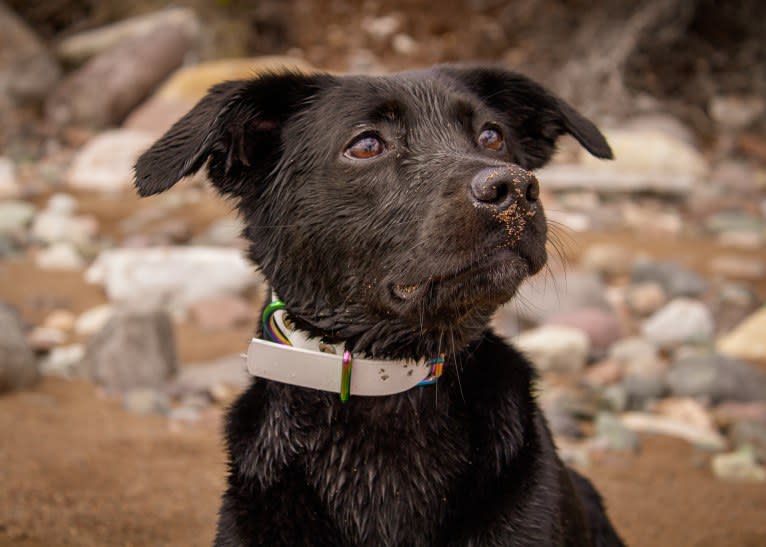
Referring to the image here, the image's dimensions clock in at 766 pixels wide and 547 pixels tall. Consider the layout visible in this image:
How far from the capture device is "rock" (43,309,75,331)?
253 inches

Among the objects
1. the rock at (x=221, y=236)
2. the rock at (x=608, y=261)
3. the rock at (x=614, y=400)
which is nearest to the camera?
the rock at (x=614, y=400)

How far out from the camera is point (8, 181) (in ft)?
35.3

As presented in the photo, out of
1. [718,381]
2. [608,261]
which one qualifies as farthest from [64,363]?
[608,261]

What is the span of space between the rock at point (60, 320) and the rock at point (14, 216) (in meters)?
2.41

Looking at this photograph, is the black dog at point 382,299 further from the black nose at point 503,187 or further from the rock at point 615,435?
the rock at point 615,435

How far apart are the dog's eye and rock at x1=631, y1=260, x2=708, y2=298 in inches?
217

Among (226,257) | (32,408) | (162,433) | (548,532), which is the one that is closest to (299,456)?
(548,532)

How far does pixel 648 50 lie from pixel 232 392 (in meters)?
10.5

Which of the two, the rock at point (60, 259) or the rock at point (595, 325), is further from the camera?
the rock at point (60, 259)

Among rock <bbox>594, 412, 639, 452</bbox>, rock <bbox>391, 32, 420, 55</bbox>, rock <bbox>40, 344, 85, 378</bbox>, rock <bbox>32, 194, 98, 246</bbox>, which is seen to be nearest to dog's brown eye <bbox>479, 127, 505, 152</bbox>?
rock <bbox>594, 412, 639, 452</bbox>

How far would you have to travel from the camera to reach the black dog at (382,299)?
224 centimetres

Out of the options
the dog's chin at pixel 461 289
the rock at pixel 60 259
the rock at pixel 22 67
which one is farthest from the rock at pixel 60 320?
the rock at pixel 22 67

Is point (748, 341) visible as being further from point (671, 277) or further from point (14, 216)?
point (14, 216)

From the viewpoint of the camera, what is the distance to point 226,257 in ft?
24.4
